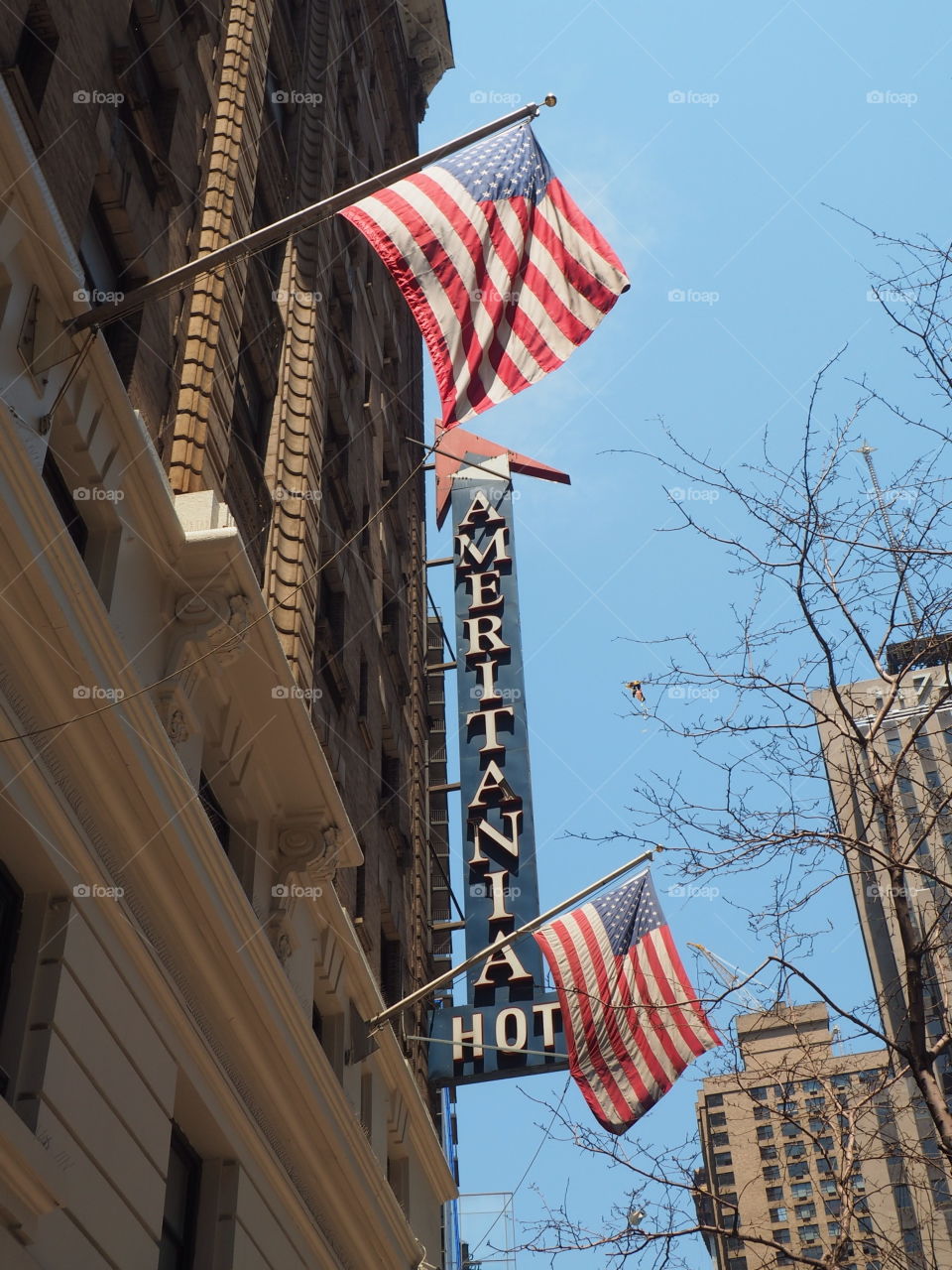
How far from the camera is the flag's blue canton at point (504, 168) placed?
14352mm

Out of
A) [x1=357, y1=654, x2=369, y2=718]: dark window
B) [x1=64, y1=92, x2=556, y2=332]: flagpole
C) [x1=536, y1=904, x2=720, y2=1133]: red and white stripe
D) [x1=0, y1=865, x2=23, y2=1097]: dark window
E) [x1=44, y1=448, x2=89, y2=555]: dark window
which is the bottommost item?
[x1=0, y1=865, x2=23, y2=1097]: dark window

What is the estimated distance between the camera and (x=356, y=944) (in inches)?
783

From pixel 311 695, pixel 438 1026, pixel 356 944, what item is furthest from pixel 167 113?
pixel 438 1026

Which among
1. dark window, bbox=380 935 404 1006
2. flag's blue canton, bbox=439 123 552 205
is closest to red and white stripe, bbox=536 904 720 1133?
dark window, bbox=380 935 404 1006

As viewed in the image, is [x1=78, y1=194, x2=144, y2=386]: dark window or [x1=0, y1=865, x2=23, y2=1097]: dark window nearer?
[x1=0, y1=865, x2=23, y2=1097]: dark window

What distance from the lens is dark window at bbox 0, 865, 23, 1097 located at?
34.1 ft

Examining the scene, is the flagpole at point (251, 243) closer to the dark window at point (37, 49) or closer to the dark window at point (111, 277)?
the dark window at point (37, 49)

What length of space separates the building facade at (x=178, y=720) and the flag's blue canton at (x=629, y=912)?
3.50 metres

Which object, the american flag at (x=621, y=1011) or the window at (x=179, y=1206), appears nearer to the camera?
the window at (x=179, y=1206)

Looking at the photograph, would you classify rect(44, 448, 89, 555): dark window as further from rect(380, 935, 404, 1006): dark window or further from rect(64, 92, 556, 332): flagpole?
rect(380, 935, 404, 1006): dark window

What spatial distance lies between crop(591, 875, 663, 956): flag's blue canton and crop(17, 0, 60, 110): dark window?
38.6 ft

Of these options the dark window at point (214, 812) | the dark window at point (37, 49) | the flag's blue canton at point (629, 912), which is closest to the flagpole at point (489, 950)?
the flag's blue canton at point (629, 912)

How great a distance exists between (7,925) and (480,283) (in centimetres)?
741

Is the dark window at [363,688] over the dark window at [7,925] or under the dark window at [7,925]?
over
